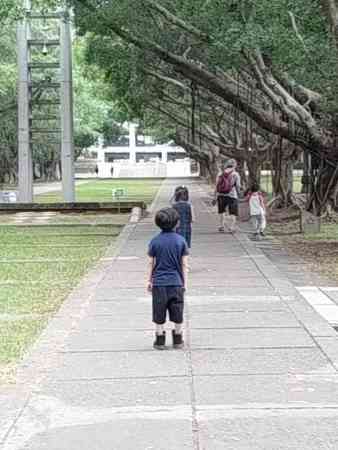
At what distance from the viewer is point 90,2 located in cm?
2039

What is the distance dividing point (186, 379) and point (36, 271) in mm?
7947

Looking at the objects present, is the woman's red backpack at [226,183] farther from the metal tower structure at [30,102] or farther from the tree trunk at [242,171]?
the tree trunk at [242,171]

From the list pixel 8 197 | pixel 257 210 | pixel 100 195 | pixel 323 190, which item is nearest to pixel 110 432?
pixel 257 210

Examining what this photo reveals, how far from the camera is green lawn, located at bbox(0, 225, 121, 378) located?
893 centimetres

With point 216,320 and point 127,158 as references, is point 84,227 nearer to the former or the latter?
point 216,320

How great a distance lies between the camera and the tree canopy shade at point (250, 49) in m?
17.1

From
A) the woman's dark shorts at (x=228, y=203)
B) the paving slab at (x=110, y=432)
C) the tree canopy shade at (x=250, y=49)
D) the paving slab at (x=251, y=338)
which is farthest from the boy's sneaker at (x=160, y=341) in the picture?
the woman's dark shorts at (x=228, y=203)

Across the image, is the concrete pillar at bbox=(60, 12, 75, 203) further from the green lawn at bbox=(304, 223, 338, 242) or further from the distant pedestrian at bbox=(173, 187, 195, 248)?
the distant pedestrian at bbox=(173, 187, 195, 248)

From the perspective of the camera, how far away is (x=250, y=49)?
57.3 ft

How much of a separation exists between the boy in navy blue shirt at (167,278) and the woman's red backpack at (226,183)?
39.0ft

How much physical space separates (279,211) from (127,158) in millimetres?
121458

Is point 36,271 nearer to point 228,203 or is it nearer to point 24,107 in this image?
point 228,203

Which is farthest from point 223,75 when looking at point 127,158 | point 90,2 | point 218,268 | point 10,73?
point 127,158

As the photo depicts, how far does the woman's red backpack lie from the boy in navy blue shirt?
39.0 ft
